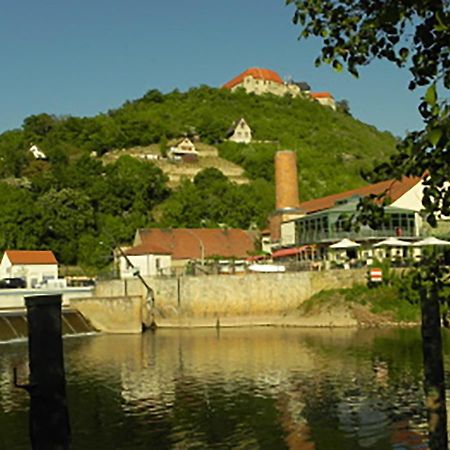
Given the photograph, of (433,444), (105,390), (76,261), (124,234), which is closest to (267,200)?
(124,234)

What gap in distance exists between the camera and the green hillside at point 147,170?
7875 centimetres

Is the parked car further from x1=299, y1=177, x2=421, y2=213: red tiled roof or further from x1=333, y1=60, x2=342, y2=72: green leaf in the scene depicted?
x1=333, y1=60, x2=342, y2=72: green leaf

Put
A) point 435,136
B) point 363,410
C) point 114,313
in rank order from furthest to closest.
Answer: point 114,313 < point 363,410 < point 435,136

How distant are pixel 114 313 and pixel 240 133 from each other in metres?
A: 92.2

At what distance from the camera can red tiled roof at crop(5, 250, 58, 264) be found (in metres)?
67.9

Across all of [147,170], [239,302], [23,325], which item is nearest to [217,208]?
[147,170]

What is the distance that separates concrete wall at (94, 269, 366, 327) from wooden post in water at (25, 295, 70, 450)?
144 ft

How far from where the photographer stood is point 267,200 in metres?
94.7

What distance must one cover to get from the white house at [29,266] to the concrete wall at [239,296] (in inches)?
683

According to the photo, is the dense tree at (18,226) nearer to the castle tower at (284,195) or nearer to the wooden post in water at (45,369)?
the castle tower at (284,195)

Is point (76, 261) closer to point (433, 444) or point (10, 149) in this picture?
point (10, 149)

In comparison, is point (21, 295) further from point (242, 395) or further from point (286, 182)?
point (242, 395)

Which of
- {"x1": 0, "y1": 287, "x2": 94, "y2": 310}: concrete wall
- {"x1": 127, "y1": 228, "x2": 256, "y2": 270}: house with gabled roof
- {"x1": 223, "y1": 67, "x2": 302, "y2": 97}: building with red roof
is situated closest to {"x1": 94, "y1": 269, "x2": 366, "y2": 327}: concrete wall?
{"x1": 0, "y1": 287, "x2": 94, "y2": 310}: concrete wall

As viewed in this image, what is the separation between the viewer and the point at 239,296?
51.0 m
